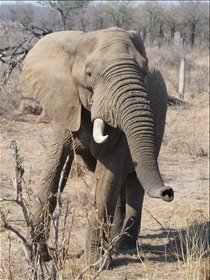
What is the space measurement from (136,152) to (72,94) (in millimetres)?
713

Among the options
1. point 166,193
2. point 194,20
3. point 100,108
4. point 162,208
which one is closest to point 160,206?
point 162,208

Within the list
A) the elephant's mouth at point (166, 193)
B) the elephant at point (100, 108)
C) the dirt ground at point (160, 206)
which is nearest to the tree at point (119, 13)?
the dirt ground at point (160, 206)

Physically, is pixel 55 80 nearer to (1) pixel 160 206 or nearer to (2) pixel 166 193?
(2) pixel 166 193

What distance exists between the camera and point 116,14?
114 ft

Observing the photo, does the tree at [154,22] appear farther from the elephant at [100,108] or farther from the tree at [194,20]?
the elephant at [100,108]

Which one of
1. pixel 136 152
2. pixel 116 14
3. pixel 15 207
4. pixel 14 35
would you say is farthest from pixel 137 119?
pixel 116 14

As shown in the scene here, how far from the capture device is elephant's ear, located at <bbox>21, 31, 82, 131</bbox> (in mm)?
3834

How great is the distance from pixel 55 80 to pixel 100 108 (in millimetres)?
544

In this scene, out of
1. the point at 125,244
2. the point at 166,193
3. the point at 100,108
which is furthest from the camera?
the point at 125,244

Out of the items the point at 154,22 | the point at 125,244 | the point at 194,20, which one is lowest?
the point at 125,244

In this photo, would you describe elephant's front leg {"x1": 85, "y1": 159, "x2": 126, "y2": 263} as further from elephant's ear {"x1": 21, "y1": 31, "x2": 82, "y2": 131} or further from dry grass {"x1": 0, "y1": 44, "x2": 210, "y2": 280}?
elephant's ear {"x1": 21, "y1": 31, "x2": 82, "y2": 131}

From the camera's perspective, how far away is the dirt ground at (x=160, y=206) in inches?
151

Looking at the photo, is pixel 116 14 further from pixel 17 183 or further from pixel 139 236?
pixel 17 183

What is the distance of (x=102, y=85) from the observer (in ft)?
11.5
